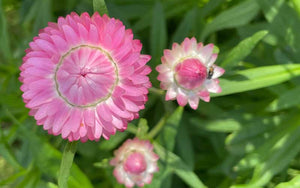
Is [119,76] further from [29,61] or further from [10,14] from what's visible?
[10,14]

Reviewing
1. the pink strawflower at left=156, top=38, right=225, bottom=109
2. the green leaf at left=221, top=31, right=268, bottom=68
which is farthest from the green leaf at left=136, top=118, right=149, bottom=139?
the green leaf at left=221, top=31, right=268, bottom=68

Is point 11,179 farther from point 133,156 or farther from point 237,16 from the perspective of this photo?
point 237,16

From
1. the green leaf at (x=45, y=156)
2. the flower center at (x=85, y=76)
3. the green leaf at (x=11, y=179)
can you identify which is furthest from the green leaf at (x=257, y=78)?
the green leaf at (x=11, y=179)

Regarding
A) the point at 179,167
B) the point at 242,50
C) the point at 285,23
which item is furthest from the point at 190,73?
the point at 285,23

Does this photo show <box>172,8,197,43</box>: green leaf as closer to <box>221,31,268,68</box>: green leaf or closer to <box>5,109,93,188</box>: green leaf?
<box>221,31,268,68</box>: green leaf

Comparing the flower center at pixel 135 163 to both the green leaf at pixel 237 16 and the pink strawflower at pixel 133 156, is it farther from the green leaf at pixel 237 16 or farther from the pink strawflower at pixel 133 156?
the green leaf at pixel 237 16

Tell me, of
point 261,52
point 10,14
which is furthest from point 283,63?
point 10,14

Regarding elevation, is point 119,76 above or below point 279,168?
above
